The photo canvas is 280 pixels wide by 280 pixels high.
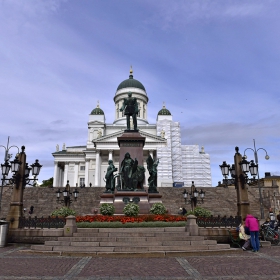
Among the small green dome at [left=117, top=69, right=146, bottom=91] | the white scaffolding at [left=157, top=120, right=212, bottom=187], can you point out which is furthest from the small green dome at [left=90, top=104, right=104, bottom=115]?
the white scaffolding at [left=157, top=120, right=212, bottom=187]

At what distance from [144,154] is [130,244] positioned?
59854 mm

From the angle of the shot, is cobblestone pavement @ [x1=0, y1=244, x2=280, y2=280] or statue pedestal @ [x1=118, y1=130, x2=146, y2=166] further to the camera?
statue pedestal @ [x1=118, y1=130, x2=146, y2=166]

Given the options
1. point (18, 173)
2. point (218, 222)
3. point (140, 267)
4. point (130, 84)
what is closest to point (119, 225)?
point (218, 222)

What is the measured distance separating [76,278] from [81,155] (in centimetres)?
7094

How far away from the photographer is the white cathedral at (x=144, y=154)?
67.6m

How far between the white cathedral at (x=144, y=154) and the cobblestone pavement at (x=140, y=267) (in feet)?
179

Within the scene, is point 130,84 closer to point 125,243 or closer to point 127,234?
point 127,234

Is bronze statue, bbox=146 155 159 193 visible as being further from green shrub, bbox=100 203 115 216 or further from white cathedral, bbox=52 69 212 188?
white cathedral, bbox=52 69 212 188

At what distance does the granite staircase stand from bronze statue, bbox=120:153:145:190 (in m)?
4.83

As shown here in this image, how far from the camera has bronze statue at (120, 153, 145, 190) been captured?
55.8 ft

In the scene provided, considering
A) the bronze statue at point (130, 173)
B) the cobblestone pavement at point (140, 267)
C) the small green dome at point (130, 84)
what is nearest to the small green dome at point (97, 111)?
the small green dome at point (130, 84)

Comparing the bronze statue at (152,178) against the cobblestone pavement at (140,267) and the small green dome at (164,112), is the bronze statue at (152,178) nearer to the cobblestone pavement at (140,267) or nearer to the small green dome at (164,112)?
the cobblestone pavement at (140,267)

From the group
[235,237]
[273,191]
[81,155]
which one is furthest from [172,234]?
[81,155]

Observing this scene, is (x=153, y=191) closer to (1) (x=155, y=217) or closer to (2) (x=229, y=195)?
(1) (x=155, y=217)
